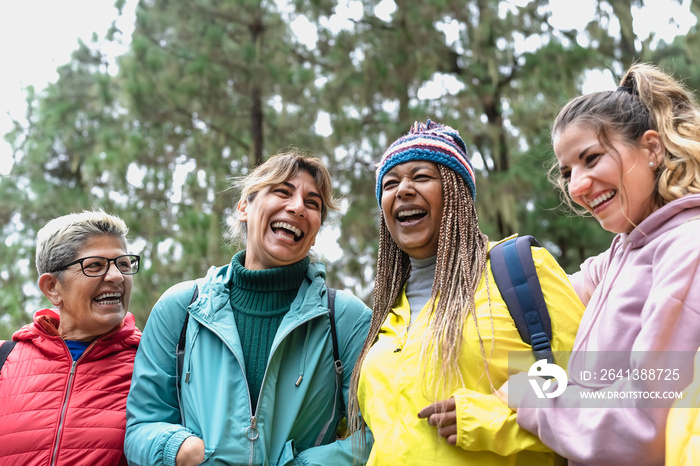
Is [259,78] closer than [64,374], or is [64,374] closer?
[64,374]

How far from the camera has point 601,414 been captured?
1.58 meters

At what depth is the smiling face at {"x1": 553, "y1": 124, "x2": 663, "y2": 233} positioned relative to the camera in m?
1.81

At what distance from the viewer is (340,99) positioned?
8.27 metres

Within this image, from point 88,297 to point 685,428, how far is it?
255cm

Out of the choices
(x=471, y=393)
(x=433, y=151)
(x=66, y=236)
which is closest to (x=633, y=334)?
(x=471, y=393)

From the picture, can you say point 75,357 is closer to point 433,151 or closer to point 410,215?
point 410,215

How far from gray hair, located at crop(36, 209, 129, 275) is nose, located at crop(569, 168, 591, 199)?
2260mm

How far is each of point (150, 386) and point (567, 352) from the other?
5.46ft

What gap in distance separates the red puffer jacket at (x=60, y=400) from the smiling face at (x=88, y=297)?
8cm

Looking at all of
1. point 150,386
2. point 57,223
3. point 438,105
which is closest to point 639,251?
point 150,386

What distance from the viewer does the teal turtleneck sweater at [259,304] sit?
2.53 m

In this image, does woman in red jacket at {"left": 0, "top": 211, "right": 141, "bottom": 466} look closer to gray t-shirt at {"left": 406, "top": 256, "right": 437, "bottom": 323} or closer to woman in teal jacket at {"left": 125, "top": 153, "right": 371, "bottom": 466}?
woman in teal jacket at {"left": 125, "top": 153, "right": 371, "bottom": 466}

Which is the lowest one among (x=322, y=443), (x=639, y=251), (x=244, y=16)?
(x=322, y=443)

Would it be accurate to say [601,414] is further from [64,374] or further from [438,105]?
[438,105]
